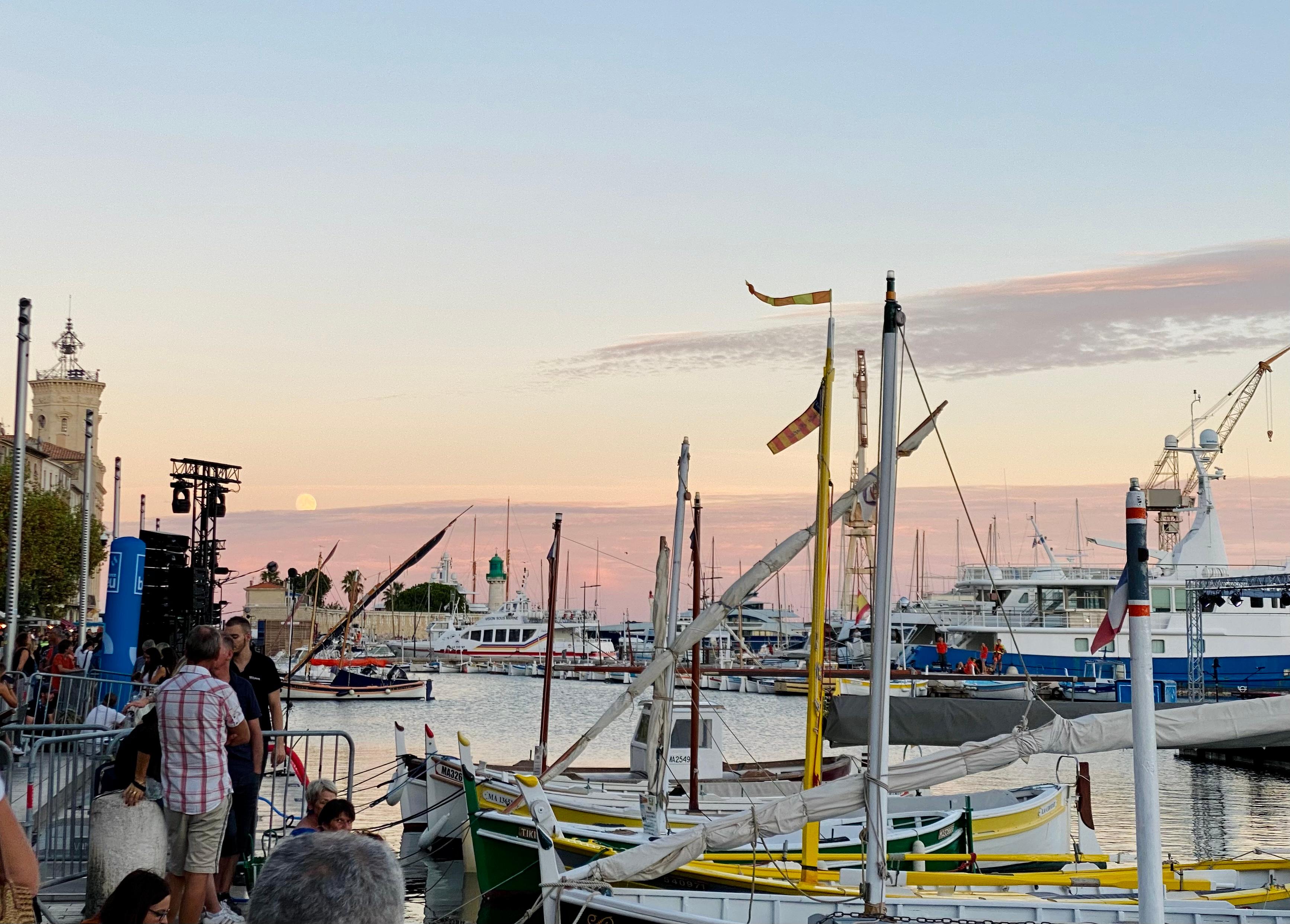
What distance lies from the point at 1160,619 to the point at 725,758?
27634 millimetres

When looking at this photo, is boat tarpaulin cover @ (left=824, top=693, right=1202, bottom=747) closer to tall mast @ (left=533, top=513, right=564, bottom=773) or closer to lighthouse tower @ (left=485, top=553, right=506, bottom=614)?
tall mast @ (left=533, top=513, right=564, bottom=773)

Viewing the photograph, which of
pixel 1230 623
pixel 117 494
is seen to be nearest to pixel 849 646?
pixel 1230 623

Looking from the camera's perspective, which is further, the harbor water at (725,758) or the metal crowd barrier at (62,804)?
the harbor water at (725,758)

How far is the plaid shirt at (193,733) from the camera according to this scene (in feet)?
26.8

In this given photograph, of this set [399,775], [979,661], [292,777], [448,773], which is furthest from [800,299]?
[979,661]

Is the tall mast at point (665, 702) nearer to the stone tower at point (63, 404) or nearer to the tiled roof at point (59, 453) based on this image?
the tiled roof at point (59, 453)

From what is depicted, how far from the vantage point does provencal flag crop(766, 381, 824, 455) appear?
14.4m

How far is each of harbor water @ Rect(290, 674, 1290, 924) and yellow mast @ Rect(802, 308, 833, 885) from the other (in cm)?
403

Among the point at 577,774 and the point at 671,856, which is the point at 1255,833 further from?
the point at 671,856

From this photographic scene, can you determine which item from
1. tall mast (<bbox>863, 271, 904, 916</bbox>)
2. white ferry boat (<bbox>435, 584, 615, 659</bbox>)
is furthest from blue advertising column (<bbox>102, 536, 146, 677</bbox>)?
white ferry boat (<bbox>435, 584, 615, 659</bbox>)

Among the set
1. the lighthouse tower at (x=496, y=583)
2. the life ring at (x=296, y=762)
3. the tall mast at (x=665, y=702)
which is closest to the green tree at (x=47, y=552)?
the life ring at (x=296, y=762)

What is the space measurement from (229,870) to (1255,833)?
29.1 m

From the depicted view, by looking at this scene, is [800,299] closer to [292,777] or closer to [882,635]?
[882,635]

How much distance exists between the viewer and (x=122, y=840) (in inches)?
324
